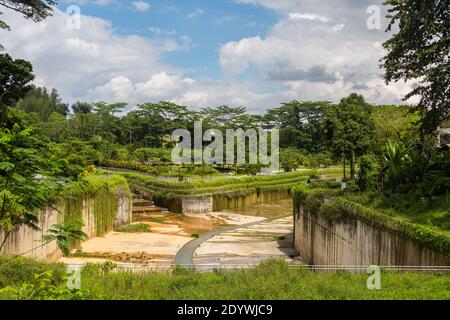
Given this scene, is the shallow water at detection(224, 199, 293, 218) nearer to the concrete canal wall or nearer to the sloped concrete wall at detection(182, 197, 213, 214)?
the sloped concrete wall at detection(182, 197, 213, 214)

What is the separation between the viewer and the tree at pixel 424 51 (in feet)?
65.4

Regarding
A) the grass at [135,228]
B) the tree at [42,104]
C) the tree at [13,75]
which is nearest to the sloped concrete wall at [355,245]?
the grass at [135,228]

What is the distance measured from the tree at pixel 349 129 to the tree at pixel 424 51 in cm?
1124

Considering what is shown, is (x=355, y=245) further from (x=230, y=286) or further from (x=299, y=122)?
(x=299, y=122)

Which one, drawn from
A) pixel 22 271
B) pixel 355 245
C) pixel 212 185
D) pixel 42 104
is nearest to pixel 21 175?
pixel 22 271

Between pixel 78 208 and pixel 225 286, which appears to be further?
pixel 78 208

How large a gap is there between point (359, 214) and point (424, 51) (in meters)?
7.98

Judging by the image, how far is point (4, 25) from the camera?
74.5ft

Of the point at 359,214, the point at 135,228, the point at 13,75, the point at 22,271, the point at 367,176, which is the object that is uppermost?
the point at 13,75

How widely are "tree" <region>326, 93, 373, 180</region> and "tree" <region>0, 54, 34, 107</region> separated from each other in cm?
2202

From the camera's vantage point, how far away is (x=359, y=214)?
20.3 meters

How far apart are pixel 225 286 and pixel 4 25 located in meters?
18.8
